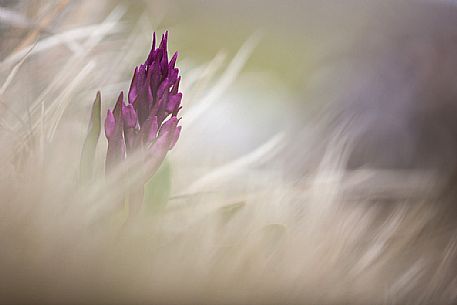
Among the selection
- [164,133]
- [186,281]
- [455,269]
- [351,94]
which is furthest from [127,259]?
[455,269]

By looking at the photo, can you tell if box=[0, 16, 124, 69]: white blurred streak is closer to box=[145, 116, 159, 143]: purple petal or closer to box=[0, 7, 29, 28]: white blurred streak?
box=[0, 7, 29, 28]: white blurred streak

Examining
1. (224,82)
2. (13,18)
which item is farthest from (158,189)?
(13,18)

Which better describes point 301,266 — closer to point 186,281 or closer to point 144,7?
point 186,281

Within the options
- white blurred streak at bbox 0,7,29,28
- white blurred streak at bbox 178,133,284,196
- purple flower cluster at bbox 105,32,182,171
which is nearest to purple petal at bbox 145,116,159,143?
purple flower cluster at bbox 105,32,182,171

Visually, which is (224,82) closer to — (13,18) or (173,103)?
(173,103)

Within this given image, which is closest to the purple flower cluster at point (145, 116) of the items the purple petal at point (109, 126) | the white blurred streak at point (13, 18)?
the purple petal at point (109, 126)

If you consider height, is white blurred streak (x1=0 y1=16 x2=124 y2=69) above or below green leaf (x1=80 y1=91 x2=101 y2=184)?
above
